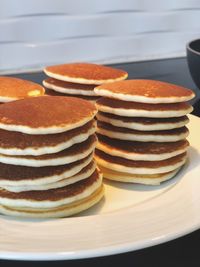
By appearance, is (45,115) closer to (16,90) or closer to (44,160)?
(44,160)

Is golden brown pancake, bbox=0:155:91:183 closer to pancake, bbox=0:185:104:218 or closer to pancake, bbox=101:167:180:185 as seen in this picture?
pancake, bbox=0:185:104:218

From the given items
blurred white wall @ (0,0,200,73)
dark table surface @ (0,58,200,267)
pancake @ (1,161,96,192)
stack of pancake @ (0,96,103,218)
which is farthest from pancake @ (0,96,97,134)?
blurred white wall @ (0,0,200,73)

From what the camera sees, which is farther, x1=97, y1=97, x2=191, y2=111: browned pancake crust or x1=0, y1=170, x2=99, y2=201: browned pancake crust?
x1=97, y1=97, x2=191, y2=111: browned pancake crust

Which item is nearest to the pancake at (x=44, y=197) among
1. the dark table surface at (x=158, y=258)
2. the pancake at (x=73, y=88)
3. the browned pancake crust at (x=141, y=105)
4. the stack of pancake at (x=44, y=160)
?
the stack of pancake at (x=44, y=160)

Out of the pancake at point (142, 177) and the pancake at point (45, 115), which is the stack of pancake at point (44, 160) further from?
the pancake at point (142, 177)

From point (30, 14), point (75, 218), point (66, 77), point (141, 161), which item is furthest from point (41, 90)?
point (30, 14)

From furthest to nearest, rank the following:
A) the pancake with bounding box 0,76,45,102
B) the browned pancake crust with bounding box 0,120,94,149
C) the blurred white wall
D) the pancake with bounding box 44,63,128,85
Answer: the blurred white wall < the pancake with bounding box 44,63,128,85 < the pancake with bounding box 0,76,45,102 < the browned pancake crust with bounding box 0,120,94,149
